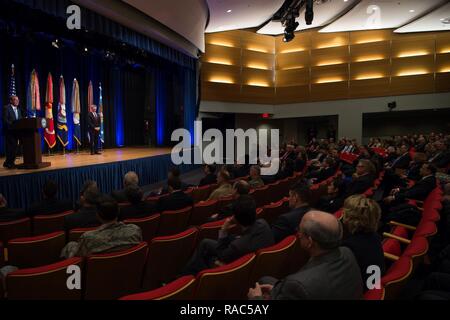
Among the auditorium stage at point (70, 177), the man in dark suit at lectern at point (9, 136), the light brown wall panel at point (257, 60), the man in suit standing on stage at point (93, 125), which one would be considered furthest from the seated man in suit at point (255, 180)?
the light brown wall panel at point (257, 60)

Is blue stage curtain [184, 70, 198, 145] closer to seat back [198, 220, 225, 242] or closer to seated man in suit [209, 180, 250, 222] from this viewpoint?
seated man in suit [209, 180, 250, 222]

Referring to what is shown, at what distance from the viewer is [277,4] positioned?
39.8 feet

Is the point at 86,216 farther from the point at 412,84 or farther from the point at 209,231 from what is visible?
the point at 412,84

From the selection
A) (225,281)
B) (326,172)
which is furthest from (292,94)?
(225,281)

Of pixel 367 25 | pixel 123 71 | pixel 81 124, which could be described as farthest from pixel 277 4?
pixel 81 124

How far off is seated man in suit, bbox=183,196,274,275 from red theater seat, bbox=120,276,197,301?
31.6 inches

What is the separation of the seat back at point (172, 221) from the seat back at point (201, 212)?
197 mm

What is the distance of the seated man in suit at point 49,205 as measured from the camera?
3.66 metres

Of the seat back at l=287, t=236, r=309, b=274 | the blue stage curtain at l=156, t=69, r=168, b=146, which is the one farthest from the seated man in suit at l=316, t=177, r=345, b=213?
the blue stage curtain at l=156, t=69, r=168, b=146

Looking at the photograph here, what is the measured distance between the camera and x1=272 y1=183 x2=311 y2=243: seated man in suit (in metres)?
2.94

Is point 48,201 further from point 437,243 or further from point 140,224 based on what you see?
point 437,243

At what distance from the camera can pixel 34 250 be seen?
2.55 m

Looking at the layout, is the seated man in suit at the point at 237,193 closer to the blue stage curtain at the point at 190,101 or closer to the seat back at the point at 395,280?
the seat back at the point at 395,280

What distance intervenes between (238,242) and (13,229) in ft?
7.05
